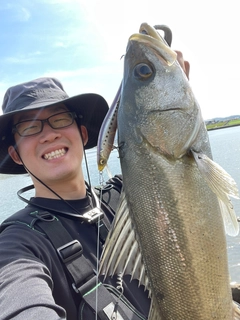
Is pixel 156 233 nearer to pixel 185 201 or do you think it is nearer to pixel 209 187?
pixel 185 201

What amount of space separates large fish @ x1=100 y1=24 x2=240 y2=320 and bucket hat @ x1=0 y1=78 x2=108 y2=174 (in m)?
1.23

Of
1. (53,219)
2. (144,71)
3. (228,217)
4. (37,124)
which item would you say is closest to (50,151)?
(37,124)

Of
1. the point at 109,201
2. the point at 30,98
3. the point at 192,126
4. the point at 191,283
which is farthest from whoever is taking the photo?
the point at 109,201

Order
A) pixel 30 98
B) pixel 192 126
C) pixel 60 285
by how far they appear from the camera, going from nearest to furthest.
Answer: pixel 192 126
pixel 60 285
pixel 30 98

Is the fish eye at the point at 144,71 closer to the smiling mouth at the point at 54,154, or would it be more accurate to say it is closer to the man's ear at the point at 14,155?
the smiling mouth at the point at 54,154

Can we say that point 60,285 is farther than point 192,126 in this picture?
Yes

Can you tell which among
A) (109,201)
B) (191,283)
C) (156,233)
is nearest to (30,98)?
(109,201)

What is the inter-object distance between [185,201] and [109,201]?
5.02ft

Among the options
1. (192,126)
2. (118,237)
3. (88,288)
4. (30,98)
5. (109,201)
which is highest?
(30,98)

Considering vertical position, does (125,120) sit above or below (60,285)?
above

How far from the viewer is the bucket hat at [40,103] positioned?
301cm

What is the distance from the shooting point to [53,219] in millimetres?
2607

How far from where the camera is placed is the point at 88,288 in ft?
7.68

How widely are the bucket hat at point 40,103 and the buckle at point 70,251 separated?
1.23 metres
